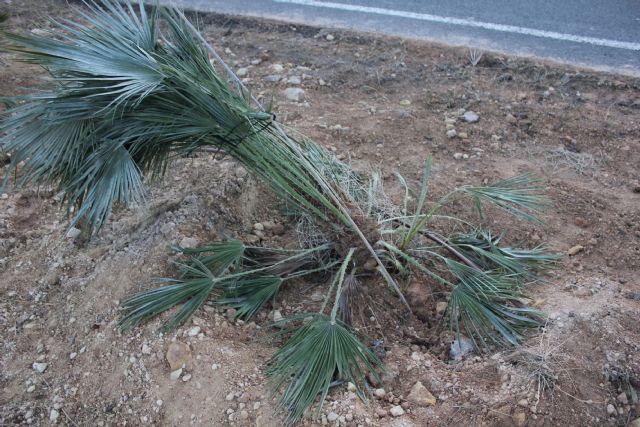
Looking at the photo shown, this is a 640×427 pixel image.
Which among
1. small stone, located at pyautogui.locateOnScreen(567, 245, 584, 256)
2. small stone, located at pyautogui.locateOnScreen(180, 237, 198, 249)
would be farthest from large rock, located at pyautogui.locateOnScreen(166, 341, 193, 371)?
small stone, located at pyautogui.locateOnScreen(567, 245, 584, 256)

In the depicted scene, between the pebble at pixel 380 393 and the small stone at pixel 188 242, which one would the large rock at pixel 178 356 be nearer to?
the small stone at pixel 188 242

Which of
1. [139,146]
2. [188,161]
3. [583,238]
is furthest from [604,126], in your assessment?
[139,146]

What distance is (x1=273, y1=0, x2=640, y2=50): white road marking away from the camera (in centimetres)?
476

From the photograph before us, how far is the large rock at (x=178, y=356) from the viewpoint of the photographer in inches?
92.7

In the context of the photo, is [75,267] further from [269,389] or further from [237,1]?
[237,1]

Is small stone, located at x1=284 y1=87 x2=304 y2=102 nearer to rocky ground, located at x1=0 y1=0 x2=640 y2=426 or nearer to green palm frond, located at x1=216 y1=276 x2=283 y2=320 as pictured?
rocky ground, located at x1=0 y1=0 x2=640 y2=426

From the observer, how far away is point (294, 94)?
412cm

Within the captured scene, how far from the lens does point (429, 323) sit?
2688 millimetres

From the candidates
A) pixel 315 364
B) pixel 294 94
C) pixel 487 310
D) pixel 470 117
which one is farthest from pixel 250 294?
pixel 470 117

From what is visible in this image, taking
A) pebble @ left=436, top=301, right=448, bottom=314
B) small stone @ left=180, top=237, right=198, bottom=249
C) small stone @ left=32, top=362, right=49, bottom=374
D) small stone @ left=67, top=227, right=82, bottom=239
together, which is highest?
small stone @ left=67, top=227, right=82, bottom=239

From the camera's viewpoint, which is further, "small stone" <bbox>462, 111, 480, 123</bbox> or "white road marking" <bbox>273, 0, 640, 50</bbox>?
"white road marking" <bbox>273, 0, 640, 50</bbox>

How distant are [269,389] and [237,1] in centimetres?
429

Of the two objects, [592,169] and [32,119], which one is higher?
[32,119]

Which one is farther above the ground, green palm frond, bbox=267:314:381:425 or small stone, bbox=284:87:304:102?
small stone, bbox=284:87:304:102
